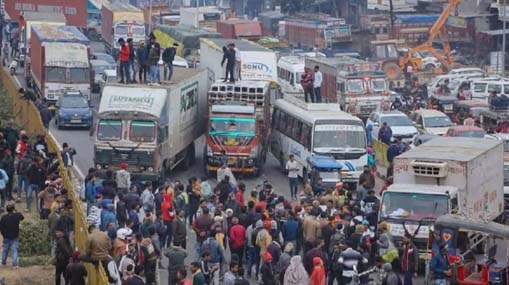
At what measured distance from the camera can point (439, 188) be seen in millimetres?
34094

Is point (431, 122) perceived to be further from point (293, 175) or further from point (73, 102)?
point (293, 175)

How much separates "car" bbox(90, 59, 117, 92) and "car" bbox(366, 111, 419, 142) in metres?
16.7

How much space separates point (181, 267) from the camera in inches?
1118

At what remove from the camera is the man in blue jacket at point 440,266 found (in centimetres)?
2962

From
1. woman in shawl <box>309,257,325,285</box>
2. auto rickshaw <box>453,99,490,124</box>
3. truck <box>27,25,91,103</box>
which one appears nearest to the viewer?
woman in shawl <box>309,257,325,285</box>

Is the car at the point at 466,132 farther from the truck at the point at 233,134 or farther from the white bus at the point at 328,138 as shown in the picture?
the truck at the point at 233,134

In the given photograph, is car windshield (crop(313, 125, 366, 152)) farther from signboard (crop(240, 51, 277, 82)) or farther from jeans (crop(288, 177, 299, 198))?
signboard (crop(240, 51, 277, 82))

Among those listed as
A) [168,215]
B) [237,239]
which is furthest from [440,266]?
[168,215]

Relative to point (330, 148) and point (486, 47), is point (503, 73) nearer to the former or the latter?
point (486, 47)

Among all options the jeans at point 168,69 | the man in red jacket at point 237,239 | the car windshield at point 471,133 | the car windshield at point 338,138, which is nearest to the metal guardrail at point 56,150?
the man in red jacket at point 237,239

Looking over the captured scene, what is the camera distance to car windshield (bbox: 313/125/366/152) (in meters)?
45.2

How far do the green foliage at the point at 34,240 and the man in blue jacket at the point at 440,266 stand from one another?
9201 mm

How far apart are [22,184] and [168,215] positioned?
24.1 ft

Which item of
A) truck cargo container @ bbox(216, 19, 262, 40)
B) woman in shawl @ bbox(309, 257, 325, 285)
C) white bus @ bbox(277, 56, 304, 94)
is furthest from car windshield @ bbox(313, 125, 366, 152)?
truck cargo container @ bbox(216, 19, 262, 40)
